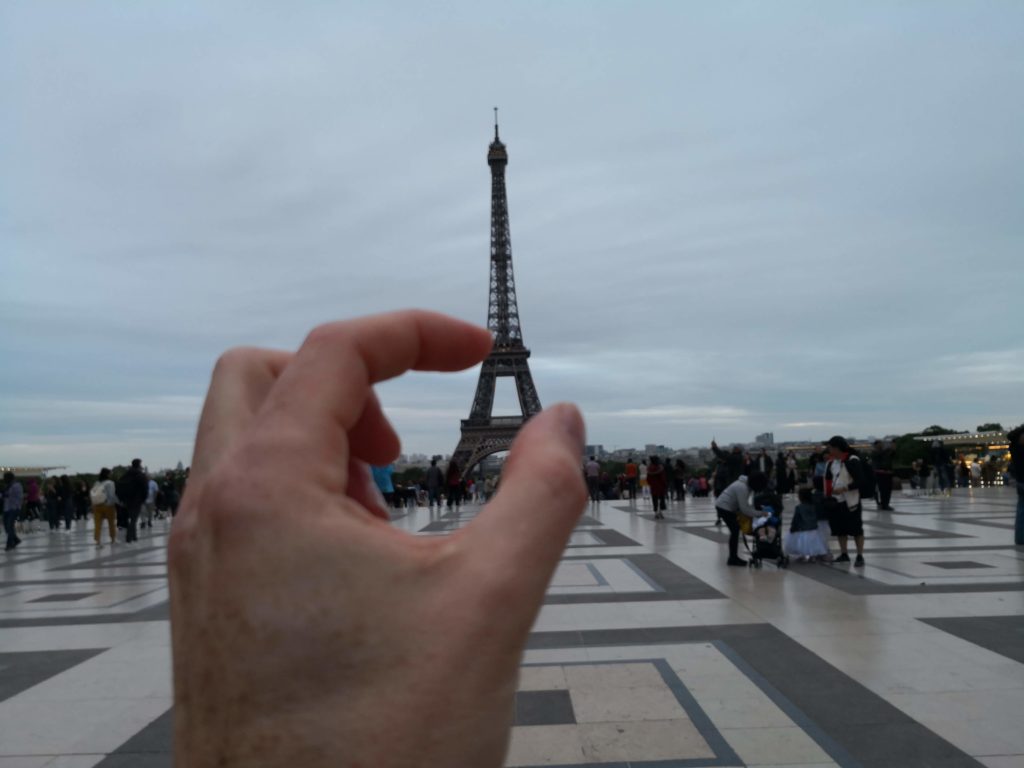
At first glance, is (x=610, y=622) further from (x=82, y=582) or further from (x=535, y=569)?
(x=82, y=582)

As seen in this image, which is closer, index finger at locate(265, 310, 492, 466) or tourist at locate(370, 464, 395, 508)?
index finger at locate(265, 310, 492, 466)

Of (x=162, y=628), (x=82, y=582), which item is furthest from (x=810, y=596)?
(x=82, y=582)

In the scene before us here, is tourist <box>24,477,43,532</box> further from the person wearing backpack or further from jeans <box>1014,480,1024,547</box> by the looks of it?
jeans <box>1014,480,1024,547</box>

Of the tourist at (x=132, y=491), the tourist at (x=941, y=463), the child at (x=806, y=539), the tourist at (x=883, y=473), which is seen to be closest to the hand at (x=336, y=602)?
the child at (x=806, y=539)

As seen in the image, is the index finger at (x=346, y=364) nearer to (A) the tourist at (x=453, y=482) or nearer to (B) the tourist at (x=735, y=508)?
(B) the tourist at (x=735, y=508)

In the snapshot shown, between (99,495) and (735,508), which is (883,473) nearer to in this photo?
(735,508)

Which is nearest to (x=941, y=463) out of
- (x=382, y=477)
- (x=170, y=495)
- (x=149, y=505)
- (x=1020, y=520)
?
(x=1020, y=520)

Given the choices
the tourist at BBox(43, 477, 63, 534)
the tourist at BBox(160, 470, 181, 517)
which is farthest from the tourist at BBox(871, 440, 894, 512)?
the tourist at BBox(43, 477, 63, 534)
